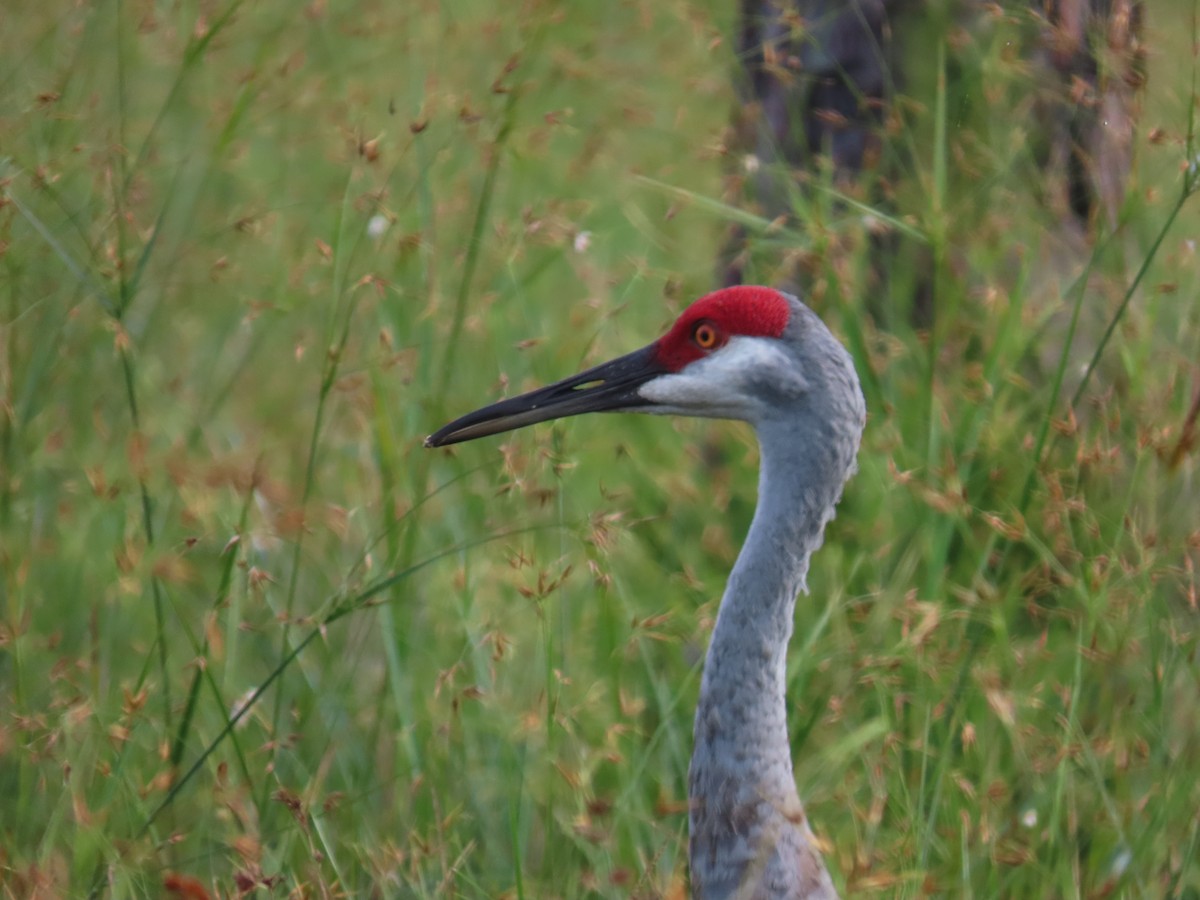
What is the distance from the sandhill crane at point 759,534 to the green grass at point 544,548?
0.13 meters

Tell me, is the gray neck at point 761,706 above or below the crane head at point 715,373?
below

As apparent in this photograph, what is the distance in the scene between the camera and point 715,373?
2.57 meters

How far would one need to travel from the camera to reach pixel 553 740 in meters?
2.43

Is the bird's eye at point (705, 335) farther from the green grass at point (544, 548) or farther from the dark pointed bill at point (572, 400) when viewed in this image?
the green grass at point (544, 548)

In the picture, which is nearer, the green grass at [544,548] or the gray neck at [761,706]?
the gray neck at [761,706]

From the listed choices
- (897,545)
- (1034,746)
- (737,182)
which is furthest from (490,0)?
(1034,746)

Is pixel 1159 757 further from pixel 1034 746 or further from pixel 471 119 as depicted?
pixel 471 119

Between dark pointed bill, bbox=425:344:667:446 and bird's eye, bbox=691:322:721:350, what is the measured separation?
9 centimetres

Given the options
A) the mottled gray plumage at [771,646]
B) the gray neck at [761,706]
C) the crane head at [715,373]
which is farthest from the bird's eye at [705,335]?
the gray neck at [761,706]

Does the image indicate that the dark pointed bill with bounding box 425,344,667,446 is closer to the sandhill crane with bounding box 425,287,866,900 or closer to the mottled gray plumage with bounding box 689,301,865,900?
the sandhill crane with bounding box 425,287,866,900

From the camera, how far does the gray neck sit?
241 centimetres

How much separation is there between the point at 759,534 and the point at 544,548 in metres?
1.45

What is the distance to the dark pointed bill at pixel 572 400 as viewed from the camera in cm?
261

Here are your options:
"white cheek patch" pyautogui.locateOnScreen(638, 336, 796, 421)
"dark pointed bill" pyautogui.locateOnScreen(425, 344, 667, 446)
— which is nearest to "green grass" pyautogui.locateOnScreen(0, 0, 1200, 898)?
"dark pointed bill" pyautogui.locateOnScreen(425, 344, 667, 446)
